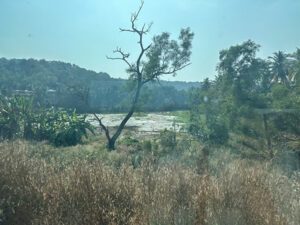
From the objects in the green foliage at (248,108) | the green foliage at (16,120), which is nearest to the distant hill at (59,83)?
the green foliage at (16,120)

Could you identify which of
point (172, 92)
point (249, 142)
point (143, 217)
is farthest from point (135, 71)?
point (172, 92)

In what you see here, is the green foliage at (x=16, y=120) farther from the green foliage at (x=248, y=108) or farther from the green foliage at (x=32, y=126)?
the green foliage at (x=248, y=108)

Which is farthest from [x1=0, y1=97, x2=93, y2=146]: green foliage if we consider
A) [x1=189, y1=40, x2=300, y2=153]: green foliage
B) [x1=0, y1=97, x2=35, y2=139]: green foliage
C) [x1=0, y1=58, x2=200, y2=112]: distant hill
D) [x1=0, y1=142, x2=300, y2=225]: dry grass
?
[x1=0, y1=58, x2=200, y2=112]: distant hill

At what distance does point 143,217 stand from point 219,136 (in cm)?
1078

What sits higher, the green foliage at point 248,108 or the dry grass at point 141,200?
the green foliage at point 248,108

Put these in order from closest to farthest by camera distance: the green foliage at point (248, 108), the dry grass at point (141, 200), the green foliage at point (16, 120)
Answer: the dry grass at point (141, 200), the green foliage at point (248, 108), the green foliage at point (16, 120)

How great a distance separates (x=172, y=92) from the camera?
62.7 metres

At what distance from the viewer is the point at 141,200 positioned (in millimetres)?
3707

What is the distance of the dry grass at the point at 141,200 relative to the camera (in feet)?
11.6

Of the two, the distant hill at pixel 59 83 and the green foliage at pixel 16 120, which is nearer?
the green foliage at pixel 16 120

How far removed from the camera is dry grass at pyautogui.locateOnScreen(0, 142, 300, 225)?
3.55 metres

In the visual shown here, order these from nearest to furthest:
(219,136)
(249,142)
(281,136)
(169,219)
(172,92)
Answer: (169,219) < (281,136) < (249,142) < (219,136) < (172,92)

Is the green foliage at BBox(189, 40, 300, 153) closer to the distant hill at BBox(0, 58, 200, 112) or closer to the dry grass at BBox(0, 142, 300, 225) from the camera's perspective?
the dry grass at BBox(0, 142, 300, 225)

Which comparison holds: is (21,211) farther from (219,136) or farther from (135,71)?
(135,71)
